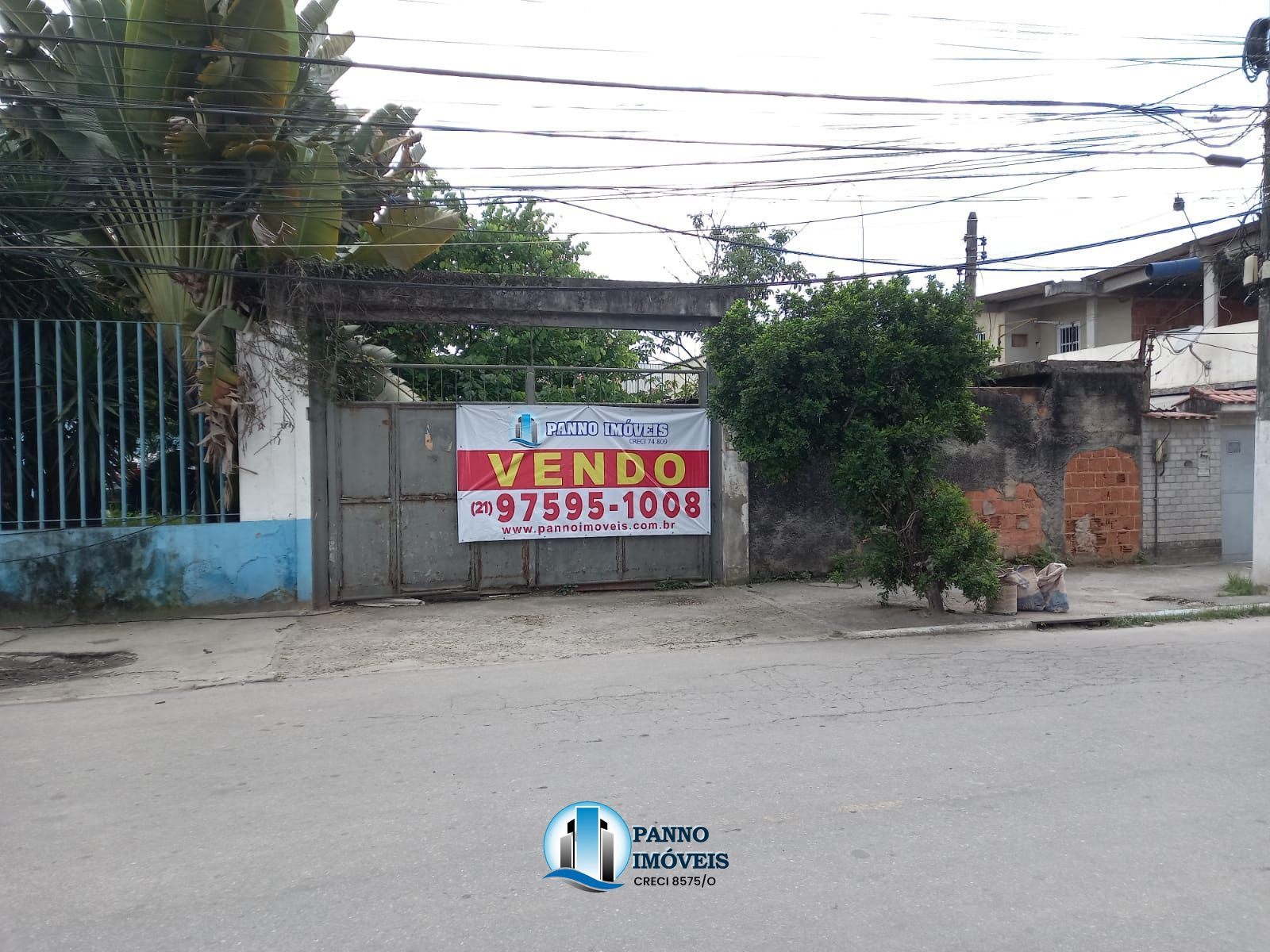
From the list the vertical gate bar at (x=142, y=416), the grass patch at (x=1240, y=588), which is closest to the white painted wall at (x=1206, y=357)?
the grass patch at (x=1240, y=588)

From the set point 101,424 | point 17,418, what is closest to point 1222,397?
point 101,424

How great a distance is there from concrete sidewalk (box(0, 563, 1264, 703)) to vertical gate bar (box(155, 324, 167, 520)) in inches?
58.5

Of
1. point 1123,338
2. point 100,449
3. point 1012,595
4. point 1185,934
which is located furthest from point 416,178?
point 1123,338

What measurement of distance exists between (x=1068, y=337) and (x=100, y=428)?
22.7 metres

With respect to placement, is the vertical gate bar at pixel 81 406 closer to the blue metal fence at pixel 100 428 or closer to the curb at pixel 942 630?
the blue metal fence at pixel 100 428

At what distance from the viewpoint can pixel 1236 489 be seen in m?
15.0

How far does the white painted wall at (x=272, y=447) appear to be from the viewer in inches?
411

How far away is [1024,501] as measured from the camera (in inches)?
547

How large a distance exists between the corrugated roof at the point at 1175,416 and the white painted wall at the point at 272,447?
1275 cm

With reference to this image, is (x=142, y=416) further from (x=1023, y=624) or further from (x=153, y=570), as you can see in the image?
(x=1023, y=624)

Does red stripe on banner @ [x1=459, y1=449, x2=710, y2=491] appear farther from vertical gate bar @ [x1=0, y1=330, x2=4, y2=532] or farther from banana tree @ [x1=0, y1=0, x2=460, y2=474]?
vertical gate bar @ [x1=0, y1=330, x2=4, y2=532]

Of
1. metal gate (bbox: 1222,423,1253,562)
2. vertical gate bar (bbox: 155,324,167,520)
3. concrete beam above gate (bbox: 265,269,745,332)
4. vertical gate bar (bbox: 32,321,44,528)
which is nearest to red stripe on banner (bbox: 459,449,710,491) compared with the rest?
concrete beam above gate (bbox: 265,269,745,332)

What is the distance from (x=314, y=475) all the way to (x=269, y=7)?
5.04 metres

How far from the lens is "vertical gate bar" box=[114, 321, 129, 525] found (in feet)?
32.6
